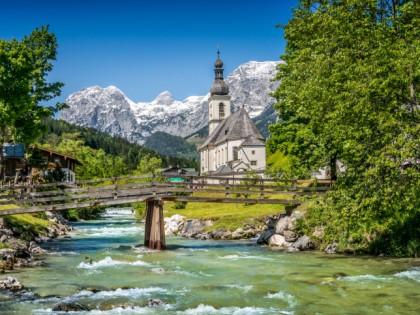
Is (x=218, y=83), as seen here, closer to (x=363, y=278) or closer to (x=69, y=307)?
(x=363, y=278)

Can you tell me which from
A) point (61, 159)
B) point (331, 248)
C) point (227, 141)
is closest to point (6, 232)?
point (331, 248)

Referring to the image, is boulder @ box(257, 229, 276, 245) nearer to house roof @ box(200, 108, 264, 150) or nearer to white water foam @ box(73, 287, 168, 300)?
white water foam @ box(73, 287, 168, 300)

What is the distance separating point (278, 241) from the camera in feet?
112

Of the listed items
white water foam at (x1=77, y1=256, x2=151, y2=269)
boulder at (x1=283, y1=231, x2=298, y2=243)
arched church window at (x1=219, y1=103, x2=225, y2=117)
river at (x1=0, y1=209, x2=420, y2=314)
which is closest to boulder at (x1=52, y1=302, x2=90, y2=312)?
river at (x1=0, y1=209, x2=420, y2=314)

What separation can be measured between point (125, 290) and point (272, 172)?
23460 millimetres

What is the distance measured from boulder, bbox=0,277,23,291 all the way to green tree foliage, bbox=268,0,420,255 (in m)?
12.8

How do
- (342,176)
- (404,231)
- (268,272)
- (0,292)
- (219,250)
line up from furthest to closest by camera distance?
(219,250) < (404,231) < (268,272) < (342,176) < (0,292)

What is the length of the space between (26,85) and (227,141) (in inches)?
2818

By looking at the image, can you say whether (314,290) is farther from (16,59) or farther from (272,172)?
(16,59)

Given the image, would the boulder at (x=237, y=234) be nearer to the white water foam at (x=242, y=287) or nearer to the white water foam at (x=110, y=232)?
the white water foam at (x=110, y=232)

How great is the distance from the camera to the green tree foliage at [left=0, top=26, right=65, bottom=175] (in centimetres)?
3859

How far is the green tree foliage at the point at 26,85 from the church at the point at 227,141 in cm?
4267

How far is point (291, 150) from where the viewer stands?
38.2m

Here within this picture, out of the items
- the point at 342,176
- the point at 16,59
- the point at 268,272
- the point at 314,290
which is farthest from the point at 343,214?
the point at 16,59
